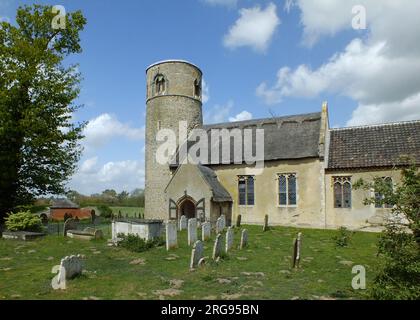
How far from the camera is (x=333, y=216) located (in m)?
22.6

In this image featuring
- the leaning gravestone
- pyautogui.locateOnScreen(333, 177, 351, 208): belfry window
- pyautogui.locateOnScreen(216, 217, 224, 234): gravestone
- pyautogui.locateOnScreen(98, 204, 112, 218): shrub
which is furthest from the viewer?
pyautogui.locateOnScreen(98, 204, 112, 218): shrub

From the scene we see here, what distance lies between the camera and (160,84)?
3062 centimetres

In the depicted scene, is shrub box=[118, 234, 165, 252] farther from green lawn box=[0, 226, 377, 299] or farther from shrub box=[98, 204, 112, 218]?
shrub box=[98, 204, 112, 218]

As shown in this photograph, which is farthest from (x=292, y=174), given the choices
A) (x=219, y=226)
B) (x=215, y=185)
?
(x=219, y=226)

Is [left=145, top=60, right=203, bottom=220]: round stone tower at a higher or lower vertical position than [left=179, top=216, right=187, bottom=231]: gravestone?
higher

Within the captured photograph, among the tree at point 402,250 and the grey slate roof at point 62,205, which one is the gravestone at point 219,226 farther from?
the grey slate roof at point 62,205

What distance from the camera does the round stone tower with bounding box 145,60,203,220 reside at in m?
29.2

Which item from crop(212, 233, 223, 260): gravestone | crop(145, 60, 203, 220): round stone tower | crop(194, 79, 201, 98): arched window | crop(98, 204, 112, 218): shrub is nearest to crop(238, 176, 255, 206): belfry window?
crop(145, 60, 203, 220): round stone tower

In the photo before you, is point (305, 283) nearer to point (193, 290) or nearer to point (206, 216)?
point (193, 290)

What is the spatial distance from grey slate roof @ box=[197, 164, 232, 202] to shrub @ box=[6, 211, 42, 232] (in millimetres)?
11352

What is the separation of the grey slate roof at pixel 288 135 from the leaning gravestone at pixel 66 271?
17.5 meters

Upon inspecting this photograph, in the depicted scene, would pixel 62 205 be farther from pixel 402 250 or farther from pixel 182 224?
pixel 402 250

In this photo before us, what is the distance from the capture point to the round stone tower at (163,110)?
2920 centimetres

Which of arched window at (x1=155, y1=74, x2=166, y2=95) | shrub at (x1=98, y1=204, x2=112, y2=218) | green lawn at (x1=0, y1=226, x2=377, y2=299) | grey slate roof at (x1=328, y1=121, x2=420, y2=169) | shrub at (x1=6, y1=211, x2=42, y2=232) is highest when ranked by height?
arched window at (x1=155, y1=74, x2=166, y2=95)
